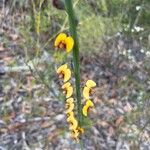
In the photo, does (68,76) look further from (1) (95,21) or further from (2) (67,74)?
(1) (95,21)

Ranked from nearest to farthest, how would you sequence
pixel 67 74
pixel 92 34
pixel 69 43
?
pixel 69 43, pixel 67 74, pixel 92 34

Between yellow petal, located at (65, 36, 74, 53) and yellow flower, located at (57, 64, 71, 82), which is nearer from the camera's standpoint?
yellow petal, located at (65, 36, 74, 53)

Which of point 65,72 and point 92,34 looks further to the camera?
point 92,34

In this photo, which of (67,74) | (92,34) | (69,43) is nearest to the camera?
(69,43)

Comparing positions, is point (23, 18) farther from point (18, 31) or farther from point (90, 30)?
point (90, 30)

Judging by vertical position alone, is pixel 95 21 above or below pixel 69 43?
below

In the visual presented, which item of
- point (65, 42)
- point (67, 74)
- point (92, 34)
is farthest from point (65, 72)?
point (92, 34)

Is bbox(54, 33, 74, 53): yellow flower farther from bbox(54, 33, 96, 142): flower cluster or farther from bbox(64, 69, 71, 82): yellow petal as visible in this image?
bbox(64, 69, 71, 82): yellow petal

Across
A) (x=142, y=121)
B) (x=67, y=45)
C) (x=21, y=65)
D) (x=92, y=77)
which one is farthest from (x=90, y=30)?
(x=67, y=45)

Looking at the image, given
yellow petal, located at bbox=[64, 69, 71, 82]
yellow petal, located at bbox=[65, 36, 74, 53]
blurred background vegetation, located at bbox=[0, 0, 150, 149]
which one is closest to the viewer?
yellow petal, located at bbox=[65, 36, 74, 53]

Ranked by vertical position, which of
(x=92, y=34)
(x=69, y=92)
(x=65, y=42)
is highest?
(x=65, y=42)

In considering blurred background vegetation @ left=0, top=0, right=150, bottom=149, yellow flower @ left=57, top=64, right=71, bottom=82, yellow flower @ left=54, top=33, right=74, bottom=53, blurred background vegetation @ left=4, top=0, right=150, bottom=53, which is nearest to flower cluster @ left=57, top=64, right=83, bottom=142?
yellow flower @ left=57, top=64, right=71, bottom=82
